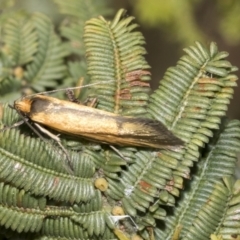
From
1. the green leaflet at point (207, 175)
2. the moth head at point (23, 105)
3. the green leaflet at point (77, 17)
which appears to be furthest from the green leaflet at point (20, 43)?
the green leaflet at point (207, 175)

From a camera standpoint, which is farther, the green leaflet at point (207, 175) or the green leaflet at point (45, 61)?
the green leaflet at point (45, 61)

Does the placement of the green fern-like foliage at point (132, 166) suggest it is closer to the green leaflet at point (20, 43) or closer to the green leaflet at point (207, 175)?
the green leaflet at point (207, 175)

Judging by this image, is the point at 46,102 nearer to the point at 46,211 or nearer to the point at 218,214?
the point at 46,211

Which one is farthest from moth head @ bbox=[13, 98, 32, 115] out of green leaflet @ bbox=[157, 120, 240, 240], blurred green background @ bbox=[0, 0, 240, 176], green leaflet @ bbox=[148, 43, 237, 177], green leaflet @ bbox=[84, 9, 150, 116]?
A: blurred green background @ bbox=[0, 0, 240, 176]

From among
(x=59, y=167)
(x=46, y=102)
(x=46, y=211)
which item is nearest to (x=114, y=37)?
(x=46, y=102)

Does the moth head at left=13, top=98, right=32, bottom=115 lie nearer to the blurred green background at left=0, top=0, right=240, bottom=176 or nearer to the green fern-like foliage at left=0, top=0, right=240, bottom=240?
the green fern-like foliage at left=0, top=0, right=240, bottom=240

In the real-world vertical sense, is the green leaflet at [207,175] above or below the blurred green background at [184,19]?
below
